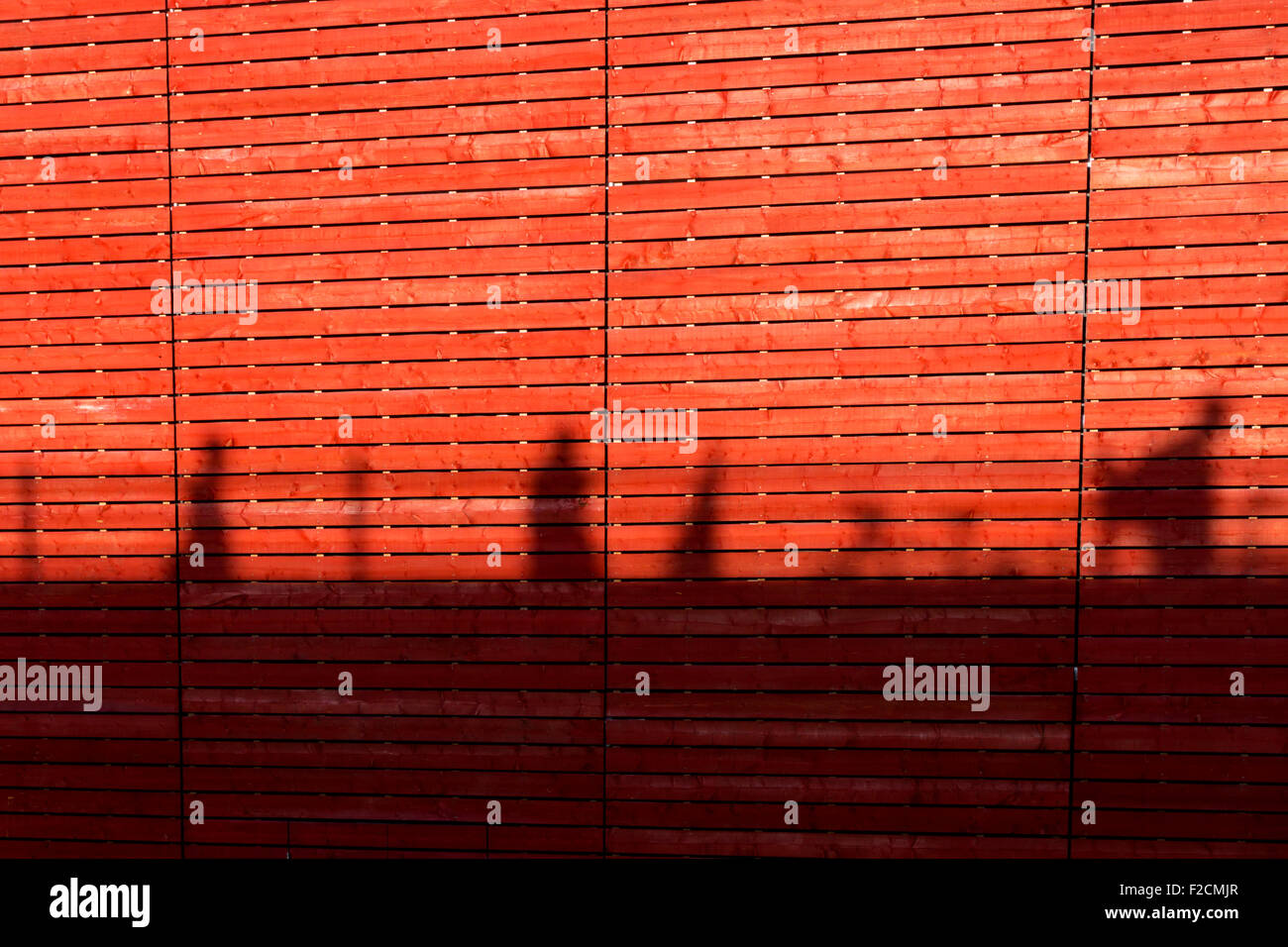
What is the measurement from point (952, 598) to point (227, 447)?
5116 millimetres

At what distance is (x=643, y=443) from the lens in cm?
624

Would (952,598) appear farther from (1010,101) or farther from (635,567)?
(1010,101)

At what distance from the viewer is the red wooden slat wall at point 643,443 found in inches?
233

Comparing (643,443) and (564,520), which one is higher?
(643,443)

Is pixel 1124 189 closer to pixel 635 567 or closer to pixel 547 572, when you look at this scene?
pixel 635 567

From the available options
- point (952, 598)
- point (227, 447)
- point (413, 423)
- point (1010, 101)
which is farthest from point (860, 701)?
point (227, 447)

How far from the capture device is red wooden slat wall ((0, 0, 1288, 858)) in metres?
5.92

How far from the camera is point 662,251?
6.22 meters

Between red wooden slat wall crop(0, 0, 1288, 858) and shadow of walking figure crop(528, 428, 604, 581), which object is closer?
red wooden slat wall crop(0, 0, 1288, 858)

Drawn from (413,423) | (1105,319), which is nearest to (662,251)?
(413,423)

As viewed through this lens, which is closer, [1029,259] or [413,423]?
[1029,259]

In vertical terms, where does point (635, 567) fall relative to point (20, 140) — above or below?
below

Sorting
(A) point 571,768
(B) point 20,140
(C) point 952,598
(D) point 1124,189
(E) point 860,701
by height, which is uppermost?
(B) point 20,140

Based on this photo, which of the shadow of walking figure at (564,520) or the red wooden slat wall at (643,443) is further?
the shadow of walking figure at (564,520)
